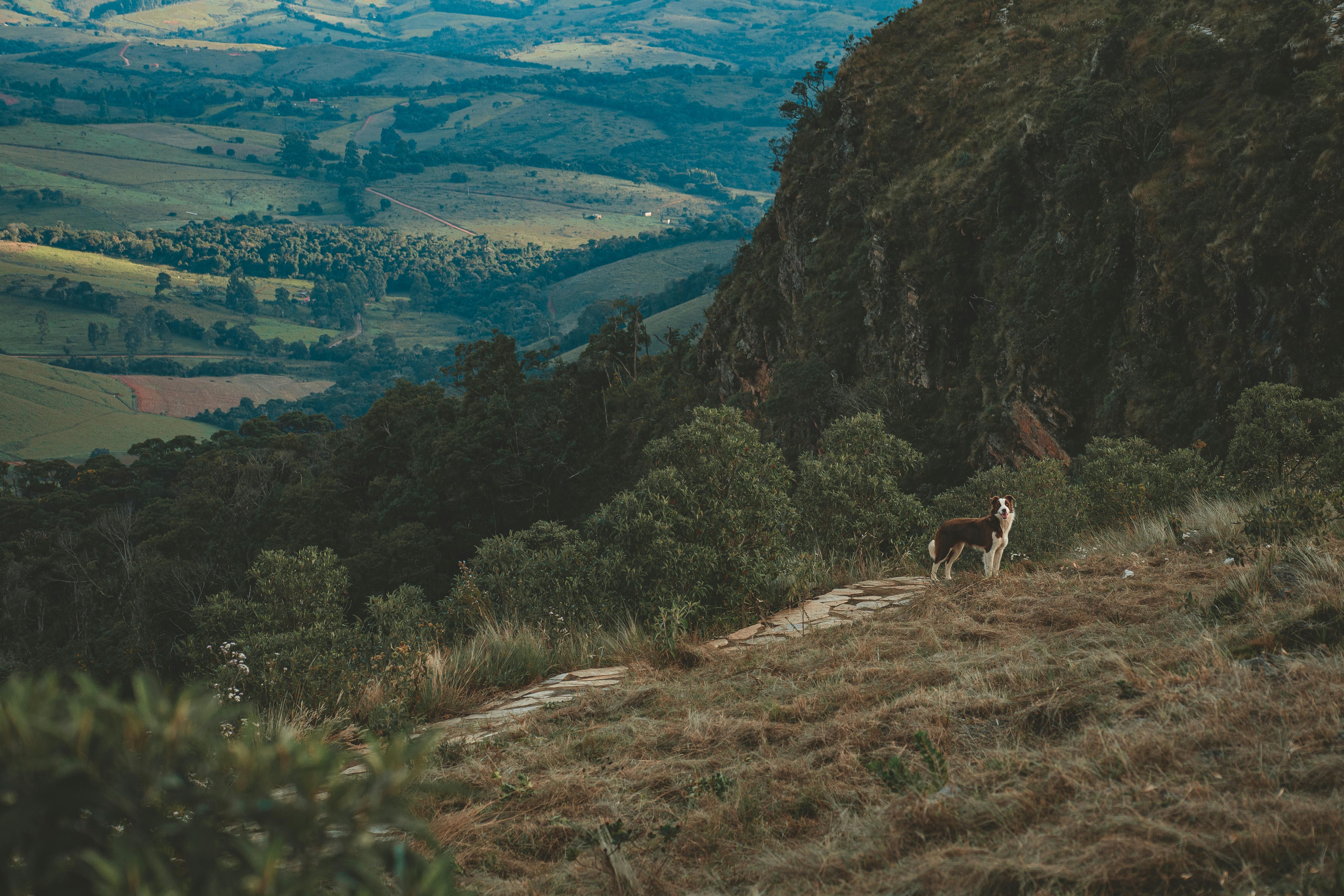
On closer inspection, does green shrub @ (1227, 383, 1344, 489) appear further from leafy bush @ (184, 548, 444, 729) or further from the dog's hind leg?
leafy bush @ (184, 548, 444, 729)

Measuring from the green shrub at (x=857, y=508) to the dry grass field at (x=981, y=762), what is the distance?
3.52 metres

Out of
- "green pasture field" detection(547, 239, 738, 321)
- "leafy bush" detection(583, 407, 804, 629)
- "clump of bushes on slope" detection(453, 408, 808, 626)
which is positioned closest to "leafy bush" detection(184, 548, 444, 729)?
"clump of bushes on slope" detection(453, 408, 808, 626)

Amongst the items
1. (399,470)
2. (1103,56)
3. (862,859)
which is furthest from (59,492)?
(862,859)

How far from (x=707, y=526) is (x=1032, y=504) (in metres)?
3.37

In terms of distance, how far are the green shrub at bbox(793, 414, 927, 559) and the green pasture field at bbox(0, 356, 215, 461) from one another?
113 metres

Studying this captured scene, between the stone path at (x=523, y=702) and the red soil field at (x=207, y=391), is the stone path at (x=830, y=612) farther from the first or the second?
the red soil field at (x=207, y=391)

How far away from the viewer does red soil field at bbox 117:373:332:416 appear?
404 feet

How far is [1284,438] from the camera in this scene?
8680 millimetres

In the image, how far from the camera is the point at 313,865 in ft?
4.44

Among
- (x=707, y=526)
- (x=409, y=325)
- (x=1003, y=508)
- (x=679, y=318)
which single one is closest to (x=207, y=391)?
(x=409, y=325)

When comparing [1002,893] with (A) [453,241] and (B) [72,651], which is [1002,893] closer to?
(B) [72,651]

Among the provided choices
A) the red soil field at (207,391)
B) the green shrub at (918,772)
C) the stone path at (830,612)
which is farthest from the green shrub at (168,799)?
the red soil field at (207,391)

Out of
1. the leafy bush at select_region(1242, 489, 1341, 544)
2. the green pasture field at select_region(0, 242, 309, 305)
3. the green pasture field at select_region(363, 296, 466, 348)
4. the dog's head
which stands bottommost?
the green pasture field at select_region(363, 296, 466, 348)

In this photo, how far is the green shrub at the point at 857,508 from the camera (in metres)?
8.76
